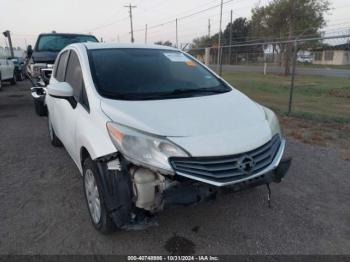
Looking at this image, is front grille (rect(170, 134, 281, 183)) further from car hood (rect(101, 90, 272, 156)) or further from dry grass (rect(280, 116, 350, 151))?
dry grass (rect(280, 116, 350, 151))

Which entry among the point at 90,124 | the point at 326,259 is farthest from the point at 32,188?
the point at 326,259

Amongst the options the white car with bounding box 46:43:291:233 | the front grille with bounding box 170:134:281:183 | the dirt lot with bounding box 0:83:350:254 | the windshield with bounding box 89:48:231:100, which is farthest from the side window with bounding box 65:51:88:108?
the front grille with bounding box 170:134:281:183

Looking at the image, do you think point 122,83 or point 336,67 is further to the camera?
point 336,67

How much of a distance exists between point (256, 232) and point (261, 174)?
0.65 meters

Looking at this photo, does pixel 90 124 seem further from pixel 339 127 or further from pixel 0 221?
pixel 339 127

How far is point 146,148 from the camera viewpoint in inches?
96.6

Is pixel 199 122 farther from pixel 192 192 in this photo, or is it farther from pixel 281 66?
pixel 281 66

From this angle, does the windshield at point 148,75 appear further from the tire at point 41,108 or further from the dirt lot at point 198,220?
the tire at point 41,108

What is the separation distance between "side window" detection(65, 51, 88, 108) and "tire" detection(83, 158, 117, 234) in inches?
25.4

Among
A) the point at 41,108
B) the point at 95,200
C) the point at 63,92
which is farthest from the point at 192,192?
the point at 41,108

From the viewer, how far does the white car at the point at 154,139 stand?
2439mm

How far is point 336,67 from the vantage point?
24625 mm

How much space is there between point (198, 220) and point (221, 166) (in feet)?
2.95

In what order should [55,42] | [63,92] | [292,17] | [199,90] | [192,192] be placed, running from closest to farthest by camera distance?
[192,192] < [63,92] < [199,90] < [55,42] < [292,17]
